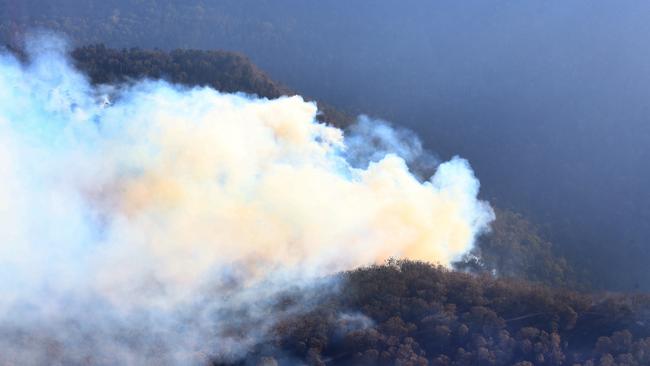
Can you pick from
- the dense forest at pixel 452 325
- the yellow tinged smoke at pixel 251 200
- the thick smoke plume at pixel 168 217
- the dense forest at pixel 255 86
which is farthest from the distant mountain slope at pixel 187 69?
the dense forest at pixel 452 325

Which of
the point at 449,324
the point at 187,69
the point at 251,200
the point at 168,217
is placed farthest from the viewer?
the point at 187,69

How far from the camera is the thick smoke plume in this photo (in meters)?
39.6

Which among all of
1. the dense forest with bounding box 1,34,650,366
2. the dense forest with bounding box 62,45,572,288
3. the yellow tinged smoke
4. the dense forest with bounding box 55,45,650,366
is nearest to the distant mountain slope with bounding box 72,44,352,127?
the dense forest with bounding box 62,45,572,288

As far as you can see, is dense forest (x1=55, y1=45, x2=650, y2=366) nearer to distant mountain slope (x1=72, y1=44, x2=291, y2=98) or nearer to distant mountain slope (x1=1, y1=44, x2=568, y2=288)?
distant mountain slope (x1=1, y1=44, x2=568, y2=288)

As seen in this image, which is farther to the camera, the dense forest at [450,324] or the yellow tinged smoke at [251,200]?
the yellow tinged smoke at [251,200]

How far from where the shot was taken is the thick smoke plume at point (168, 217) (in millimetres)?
39562

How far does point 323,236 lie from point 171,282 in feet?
36.7

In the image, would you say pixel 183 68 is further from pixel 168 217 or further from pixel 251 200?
pixel 168 217

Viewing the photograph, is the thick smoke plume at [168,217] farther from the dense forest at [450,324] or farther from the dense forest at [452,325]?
the dense forest at [452,325]

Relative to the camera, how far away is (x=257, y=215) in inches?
1918

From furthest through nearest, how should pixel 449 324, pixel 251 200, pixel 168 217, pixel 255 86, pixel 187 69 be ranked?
pixel 187 69, pixel 255 86, pixel 251 200, pixel 168 217, pixel 449 324

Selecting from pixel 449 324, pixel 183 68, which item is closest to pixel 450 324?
pixel 449 324

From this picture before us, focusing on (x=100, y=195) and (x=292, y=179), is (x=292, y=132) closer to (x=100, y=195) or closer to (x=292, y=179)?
(x=292, y=179)

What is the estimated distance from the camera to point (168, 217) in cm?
4616
